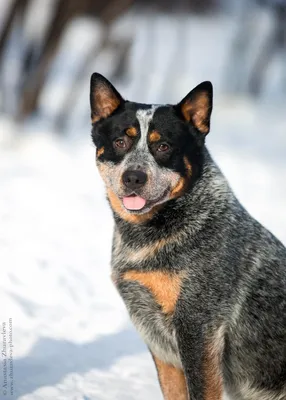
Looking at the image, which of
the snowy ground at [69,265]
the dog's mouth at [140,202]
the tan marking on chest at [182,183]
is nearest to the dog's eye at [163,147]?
the tan marking on chest at [182,183]

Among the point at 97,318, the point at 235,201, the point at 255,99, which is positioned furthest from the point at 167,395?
the point at 255,99

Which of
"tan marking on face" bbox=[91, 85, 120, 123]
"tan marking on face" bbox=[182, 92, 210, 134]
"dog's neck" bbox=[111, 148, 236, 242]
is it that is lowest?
"dog's neck" bbox=[111, 148, 236, 242]

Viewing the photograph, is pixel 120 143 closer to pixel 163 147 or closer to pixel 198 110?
pixel 163 147

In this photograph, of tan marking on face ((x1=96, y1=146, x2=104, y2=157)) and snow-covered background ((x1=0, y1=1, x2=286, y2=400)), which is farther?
snow-covered background ((x1=0, y1=1, x2=286, y2=400))

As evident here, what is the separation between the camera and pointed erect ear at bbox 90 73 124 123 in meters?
4.66

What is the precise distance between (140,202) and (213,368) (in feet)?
2.95

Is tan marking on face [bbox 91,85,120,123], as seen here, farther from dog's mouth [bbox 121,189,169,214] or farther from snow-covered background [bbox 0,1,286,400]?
snow-covered background [bbox 0,1,286,400]

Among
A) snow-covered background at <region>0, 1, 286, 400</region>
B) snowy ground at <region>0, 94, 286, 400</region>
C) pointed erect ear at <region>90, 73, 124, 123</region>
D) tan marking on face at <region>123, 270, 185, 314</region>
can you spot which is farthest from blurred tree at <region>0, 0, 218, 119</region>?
tan marking on face at <region>123, 270, 185, 314</region>

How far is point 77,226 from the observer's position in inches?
338

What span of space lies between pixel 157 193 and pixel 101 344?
179 cm

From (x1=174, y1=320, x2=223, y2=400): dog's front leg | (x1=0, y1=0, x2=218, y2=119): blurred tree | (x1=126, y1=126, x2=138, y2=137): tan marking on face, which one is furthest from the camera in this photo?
(x1=0, y1=0, x2=218, y2=119): blurred tree

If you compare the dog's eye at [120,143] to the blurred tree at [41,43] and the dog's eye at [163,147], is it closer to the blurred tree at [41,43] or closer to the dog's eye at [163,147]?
the dog's eye at [163,147]

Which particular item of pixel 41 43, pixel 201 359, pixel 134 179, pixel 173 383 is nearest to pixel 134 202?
pixel 134 179

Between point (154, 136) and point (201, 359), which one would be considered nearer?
point (201, 359)
